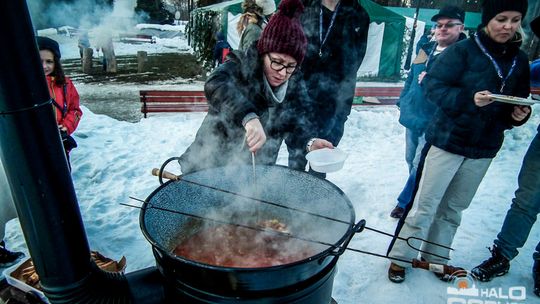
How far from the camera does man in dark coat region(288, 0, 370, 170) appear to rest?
311cm

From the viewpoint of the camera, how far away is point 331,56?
10.6 ft

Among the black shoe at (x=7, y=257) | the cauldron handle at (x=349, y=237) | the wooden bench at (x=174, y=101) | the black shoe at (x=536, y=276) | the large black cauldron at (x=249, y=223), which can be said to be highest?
the cauldron handle at (x=349, y=237)

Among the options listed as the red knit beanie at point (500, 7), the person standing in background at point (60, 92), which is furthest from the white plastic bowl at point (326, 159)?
the person standing in background at point (60, 92)

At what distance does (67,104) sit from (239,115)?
7.55ft

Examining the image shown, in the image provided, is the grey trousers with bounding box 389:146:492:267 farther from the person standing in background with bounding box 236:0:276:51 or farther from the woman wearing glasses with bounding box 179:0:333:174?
the person standing in background with bounding box 236:0:276:51

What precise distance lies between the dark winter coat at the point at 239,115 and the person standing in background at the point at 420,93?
4.10ft

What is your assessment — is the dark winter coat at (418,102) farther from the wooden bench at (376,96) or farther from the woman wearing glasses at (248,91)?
the wooden bench at (376,96)

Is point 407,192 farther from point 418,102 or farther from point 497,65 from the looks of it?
point 497,65

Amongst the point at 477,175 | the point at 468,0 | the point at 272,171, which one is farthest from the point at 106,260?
the point at 468,0

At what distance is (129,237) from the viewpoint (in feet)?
10.8

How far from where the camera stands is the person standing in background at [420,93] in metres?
3.32

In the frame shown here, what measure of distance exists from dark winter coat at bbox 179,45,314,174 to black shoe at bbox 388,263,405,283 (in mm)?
1418

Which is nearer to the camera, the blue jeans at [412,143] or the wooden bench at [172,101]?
the blue jeans at [412,143]

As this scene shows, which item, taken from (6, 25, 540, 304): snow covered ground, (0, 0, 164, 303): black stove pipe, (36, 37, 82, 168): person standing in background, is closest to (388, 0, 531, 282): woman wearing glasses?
(6, 25, 540, 304): snow covered ground
